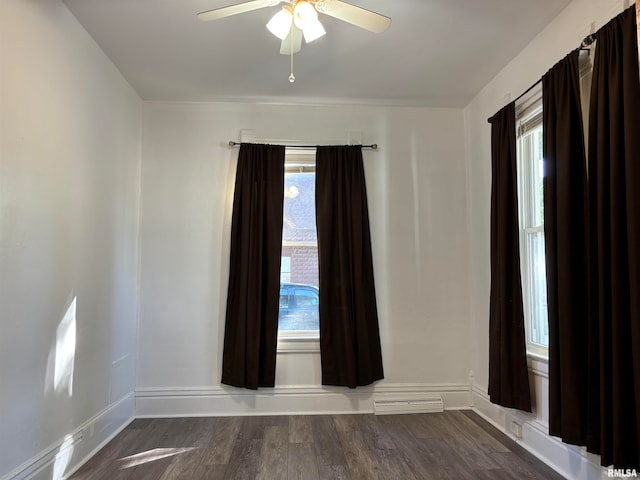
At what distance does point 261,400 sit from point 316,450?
821 millimetres

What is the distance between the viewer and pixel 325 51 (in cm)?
265

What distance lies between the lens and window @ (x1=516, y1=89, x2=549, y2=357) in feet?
8.38

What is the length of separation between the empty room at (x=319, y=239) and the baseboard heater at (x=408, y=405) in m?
0.01

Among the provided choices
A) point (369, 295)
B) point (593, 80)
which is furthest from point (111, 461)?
point (593, 80)

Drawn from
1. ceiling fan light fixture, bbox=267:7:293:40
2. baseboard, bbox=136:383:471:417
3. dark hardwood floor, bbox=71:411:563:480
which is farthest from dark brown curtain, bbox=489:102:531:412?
ceiling fan light fixture, bbox=267:7:293:40

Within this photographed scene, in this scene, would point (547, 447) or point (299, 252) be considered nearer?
point (547, 447)

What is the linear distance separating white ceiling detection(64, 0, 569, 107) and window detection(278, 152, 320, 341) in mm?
666

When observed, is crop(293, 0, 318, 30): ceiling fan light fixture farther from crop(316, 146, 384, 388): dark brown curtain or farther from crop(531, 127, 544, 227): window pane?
crop(531, 127, 544, 227): window pane

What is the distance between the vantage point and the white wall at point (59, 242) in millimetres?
1809

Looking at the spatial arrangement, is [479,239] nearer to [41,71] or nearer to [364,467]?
[364,467]

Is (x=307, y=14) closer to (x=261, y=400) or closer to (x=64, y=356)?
(x=64, y=356)

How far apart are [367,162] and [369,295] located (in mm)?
1196

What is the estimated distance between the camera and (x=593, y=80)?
1.88 metres

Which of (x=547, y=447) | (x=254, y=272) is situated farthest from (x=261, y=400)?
(x=547, y=447)
